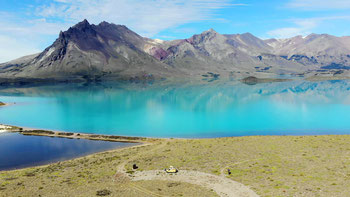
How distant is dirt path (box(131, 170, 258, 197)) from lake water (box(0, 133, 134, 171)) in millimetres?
26240

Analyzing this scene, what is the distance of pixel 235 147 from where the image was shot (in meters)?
58.6

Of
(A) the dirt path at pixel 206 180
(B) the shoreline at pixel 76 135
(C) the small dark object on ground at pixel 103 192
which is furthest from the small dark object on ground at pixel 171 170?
(B) the shoreline at pixel 76 135

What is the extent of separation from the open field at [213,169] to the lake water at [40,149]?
27.1 feet

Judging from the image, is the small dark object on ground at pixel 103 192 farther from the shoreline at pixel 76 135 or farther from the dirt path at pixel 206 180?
the shoreline at pixel 76 135

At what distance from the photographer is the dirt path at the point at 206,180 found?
112 ft

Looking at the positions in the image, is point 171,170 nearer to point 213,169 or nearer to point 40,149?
point 213,169

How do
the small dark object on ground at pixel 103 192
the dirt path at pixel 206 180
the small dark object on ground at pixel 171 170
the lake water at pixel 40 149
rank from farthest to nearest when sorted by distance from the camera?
1. the lake water at pixel 40 149
2. the small dark object on ground at pixel 171 170
3. the small dark object on ground at pixel 103 192
4. the dirt path at pixel 206 180

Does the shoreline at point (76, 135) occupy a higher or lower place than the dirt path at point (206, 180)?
lower

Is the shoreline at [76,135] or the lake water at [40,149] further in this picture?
the shoreline at [76,135]

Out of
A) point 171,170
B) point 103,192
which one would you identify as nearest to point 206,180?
point 171,170

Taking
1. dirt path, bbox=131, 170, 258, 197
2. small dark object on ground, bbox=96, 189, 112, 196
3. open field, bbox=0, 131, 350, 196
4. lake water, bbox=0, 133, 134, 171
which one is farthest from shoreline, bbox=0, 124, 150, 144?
small dark object on ground, bbox=96, 189, 112, 196

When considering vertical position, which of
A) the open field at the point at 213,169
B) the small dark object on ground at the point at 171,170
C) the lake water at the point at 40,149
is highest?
the small dark object on ground at the point at 171,170

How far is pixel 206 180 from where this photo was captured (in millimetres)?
38625

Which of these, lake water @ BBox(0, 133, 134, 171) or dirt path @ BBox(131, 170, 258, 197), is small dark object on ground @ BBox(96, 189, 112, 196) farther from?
lake water @ BBox(0, 133, 134, 171)
